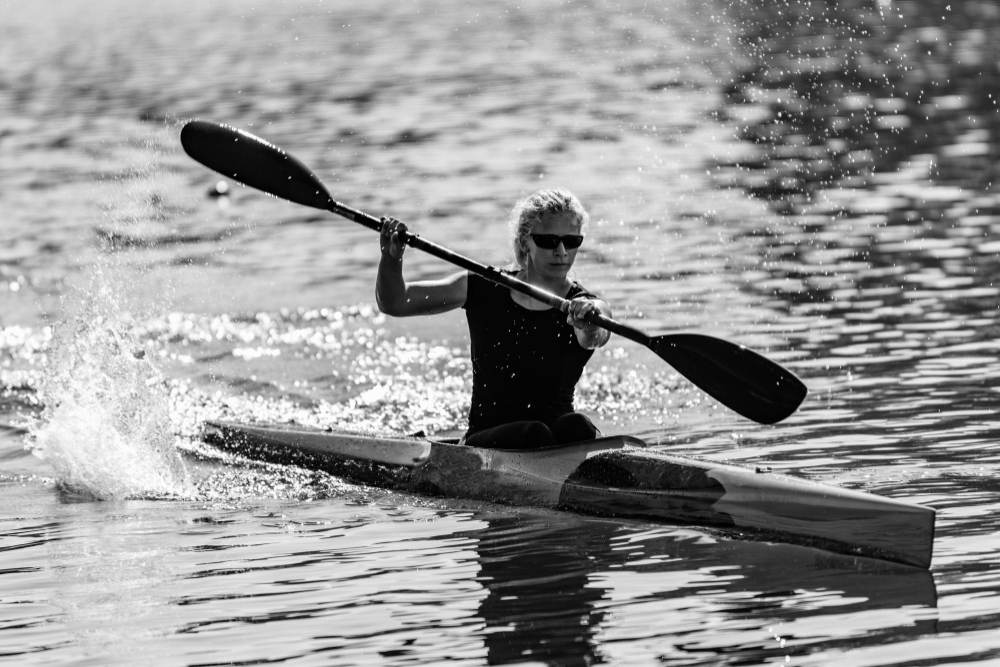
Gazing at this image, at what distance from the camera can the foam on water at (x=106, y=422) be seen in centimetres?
889

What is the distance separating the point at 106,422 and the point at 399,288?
112 inches

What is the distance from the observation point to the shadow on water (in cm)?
571

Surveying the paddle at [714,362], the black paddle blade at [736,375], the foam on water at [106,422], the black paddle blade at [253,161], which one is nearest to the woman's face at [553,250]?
the paddle at [714,362]

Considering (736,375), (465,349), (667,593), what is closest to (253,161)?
(736,375)

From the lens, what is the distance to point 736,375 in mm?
7809

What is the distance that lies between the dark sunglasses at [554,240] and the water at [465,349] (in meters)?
1.30

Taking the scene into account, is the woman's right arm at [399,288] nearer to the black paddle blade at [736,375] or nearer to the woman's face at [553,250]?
the woman's face at [553,250]

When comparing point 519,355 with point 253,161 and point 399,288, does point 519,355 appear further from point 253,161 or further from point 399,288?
point 253,161

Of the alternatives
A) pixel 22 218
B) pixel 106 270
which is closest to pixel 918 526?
pixel 106 270

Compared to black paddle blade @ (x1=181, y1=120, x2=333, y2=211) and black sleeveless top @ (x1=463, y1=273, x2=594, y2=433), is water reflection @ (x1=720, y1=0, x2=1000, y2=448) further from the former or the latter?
black paddle blade @ (x1=181, y1=120, x2=333, y2=211)

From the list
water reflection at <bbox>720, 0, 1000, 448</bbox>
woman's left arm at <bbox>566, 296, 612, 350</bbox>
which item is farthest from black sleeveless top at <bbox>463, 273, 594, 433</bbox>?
water reflection at <bbox>720, 0, 1000, 448</bbox>

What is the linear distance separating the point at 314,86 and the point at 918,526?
2639cm

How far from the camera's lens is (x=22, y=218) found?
19281 millimetres

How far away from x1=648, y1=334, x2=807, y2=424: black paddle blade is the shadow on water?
0.92 metres
